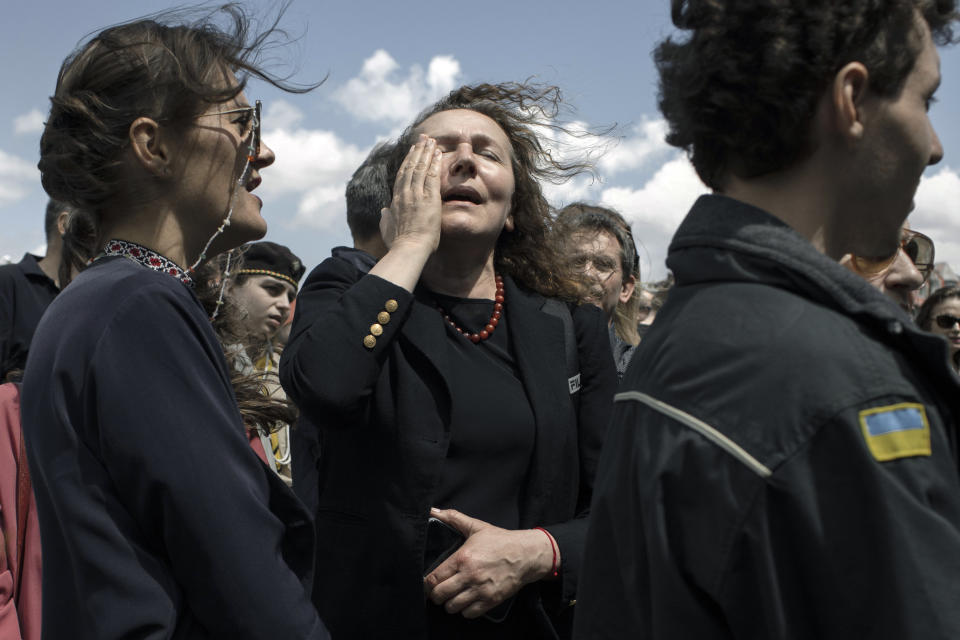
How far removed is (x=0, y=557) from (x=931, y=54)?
255 centimetres

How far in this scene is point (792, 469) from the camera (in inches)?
40.0

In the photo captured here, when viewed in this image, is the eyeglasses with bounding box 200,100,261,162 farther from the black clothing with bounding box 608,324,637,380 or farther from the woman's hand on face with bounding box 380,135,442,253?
the black clothing with bounding box 608,324,637,380

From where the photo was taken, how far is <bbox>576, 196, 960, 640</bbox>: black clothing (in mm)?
989

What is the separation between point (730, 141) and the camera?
1.28 m

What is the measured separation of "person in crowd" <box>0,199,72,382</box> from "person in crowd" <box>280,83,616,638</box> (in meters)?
2.45

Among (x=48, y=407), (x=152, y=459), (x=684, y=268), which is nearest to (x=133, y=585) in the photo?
(x=152, y=459)

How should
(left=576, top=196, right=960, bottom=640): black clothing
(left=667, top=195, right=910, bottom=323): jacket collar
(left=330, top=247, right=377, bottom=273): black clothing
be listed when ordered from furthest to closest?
(left=330, top=247, right=377, bottom=273): black clothing < (left=667, top=195, right=910, bottom=323): jacket collar < (left=576, top=196, right=960, bottom=640): black clothing

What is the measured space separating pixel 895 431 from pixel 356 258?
203cm

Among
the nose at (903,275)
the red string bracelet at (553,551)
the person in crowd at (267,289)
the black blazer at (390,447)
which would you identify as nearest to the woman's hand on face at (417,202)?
the black blazer at (390,447)

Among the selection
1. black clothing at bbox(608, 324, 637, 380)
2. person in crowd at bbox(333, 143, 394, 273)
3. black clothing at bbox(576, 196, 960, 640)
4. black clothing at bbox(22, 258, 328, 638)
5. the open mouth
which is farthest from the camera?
black clothing at bbox(608, 324, 637, 380)

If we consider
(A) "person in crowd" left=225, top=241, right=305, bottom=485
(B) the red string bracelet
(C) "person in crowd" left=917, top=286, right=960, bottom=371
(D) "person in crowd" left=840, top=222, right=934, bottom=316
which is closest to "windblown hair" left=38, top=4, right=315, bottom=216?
(B) the red string bracelet

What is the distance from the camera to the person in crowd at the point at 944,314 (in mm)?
6109

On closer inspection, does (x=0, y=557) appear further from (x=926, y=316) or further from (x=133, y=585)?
(x=926, y=316)

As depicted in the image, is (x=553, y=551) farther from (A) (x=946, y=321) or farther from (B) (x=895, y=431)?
(A) (x=946, y=321)
